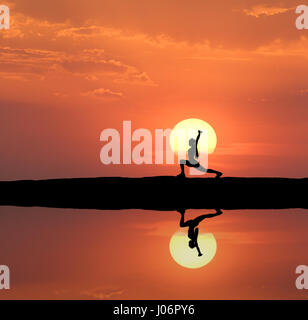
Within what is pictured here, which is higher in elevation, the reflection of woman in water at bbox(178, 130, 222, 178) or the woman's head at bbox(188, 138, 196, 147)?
the woman's head at bbox(188, 138, 196, 147)

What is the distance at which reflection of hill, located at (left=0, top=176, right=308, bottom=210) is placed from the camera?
21281mm

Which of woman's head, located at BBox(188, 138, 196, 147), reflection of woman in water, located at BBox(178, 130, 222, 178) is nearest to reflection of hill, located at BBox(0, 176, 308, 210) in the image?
reflection of woman in water, located at BBox(178, 130, 222, 178)

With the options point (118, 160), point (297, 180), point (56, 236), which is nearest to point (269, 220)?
point (297, 180)

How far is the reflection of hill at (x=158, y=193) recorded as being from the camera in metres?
21.3

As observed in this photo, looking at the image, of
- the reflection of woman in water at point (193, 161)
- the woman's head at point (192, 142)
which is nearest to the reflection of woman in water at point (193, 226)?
the reflection of woman in water at point (193, 161)

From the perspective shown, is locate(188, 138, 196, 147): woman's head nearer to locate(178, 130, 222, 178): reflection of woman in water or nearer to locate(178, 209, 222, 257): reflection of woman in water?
locate(178, 130, 222, 178): reflection of woman in water

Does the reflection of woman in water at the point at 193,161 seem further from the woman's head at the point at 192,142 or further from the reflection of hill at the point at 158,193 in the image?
the reflection of hill at the point at 158,193

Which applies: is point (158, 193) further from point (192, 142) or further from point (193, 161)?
point (192, 142)

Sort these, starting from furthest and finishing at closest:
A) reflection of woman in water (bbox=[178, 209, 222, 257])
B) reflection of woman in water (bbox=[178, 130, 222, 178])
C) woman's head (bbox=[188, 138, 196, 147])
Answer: reflection of woman in water (bbox=[178, 130, 222, 178]) → woman's head (bbox=[188, 138, 196, 147]) → reflection of woman in water (bbox=[178, 209, 222, 257])

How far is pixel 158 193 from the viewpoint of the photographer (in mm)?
21656

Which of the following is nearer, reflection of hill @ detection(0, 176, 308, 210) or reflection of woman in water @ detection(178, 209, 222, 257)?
reflection of woman in water @ detection(178, 209, 222, 257)

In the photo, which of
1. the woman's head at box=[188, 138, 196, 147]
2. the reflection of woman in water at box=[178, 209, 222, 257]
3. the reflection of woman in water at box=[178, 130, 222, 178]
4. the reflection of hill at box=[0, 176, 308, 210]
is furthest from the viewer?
the reflection of hill at box=[0, 176, 308, 210]

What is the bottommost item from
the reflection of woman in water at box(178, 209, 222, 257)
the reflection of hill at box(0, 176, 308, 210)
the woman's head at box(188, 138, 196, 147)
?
the reflection of woman in water at box(178, 209, 222, 257)
